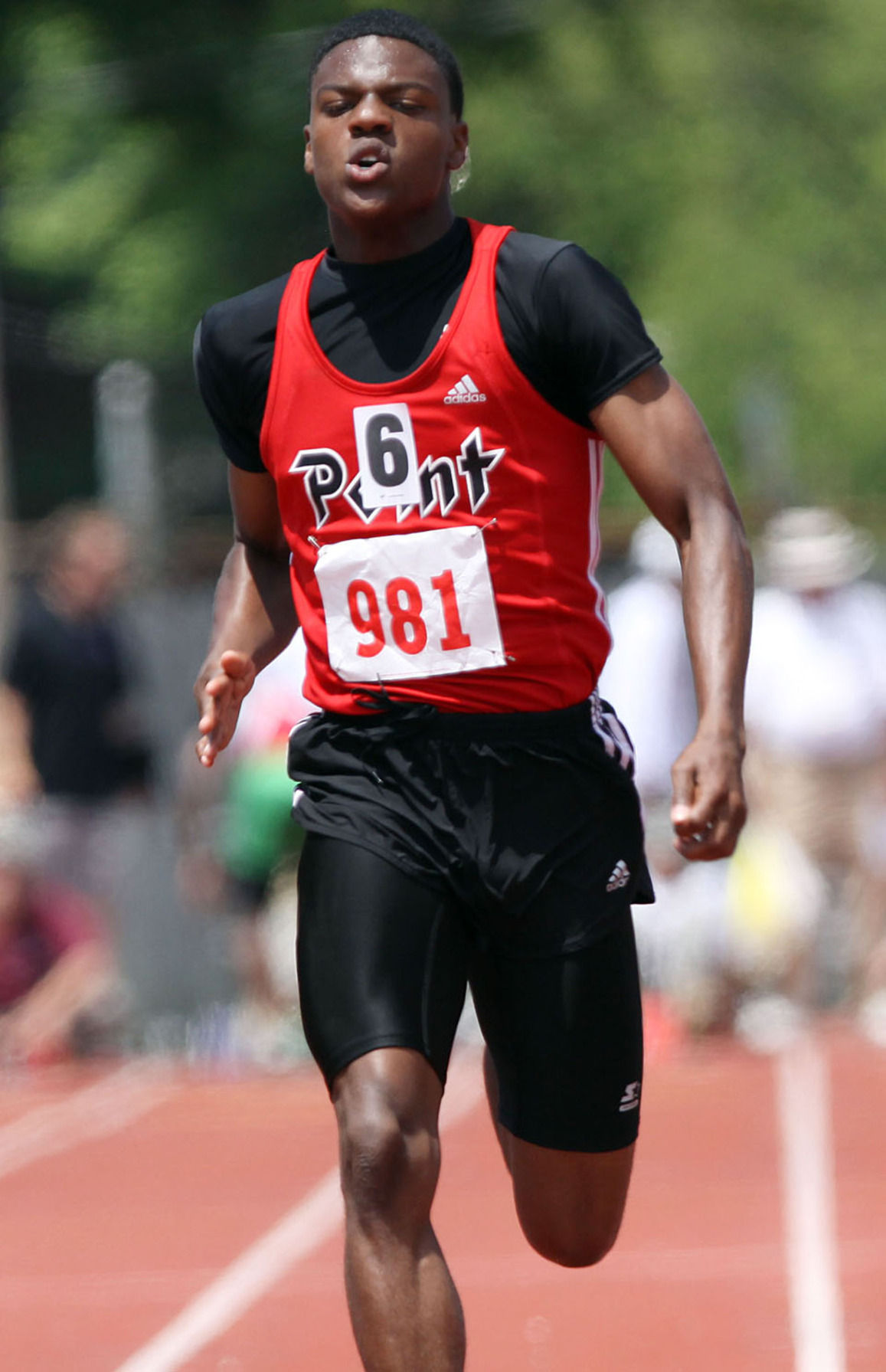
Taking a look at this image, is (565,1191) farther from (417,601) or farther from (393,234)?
(393,234)

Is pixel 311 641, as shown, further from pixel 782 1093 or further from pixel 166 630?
pixel 166 630

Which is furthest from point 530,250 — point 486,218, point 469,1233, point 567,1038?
point 486,218

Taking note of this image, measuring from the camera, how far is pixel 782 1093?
929cm

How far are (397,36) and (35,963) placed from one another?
7.42 meters

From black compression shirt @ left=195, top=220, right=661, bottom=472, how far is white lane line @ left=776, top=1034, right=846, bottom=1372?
2.43 meters

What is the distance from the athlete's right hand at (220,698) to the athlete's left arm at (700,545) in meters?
0.78

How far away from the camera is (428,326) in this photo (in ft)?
13.0

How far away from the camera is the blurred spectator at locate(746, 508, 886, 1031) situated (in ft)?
35.8

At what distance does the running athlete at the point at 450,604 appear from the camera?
12.6 feet

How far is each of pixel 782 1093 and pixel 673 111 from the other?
72.1 ft

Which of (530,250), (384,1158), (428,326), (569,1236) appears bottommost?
(569,1236)

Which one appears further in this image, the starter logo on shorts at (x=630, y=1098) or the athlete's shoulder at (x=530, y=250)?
the starter logo on shorts at (x=630, y=1098)

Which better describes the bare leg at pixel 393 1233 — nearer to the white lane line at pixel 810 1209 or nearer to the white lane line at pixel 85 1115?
the white lane line at pixel 810 1209

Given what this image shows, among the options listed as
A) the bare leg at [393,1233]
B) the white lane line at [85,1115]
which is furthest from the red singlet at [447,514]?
the white lane line at [85,1115]
